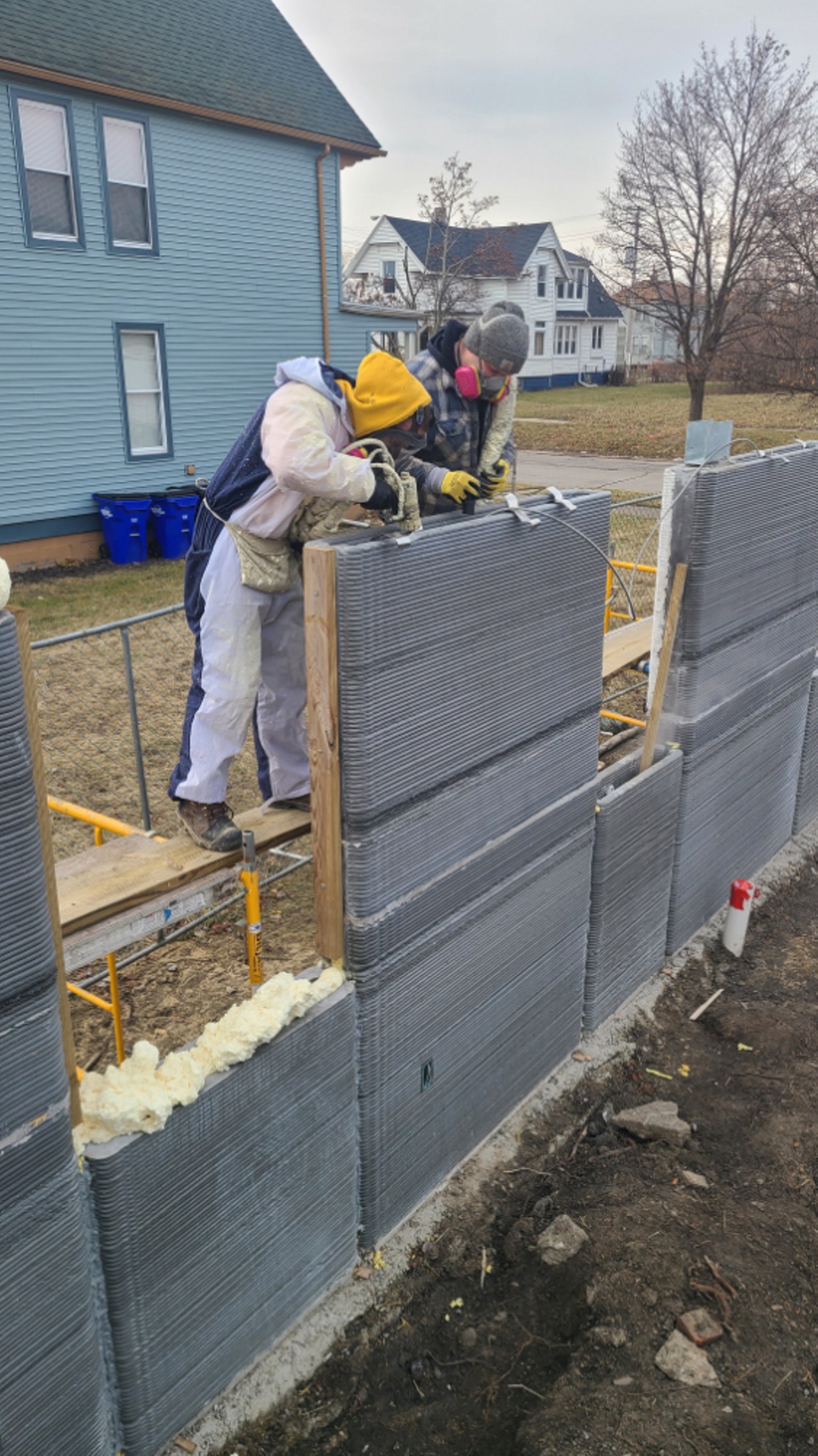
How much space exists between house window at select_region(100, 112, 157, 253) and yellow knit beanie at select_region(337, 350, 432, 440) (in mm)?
12716

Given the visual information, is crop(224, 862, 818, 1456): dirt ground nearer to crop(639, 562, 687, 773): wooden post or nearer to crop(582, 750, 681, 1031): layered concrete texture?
crop(582, 750, 681, 1031): layered concrete texture

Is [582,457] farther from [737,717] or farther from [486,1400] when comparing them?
[486,1400]

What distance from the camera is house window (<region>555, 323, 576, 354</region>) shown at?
52.4 m

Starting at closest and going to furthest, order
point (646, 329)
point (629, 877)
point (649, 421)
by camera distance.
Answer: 1. point (629, 877)
2. point (649, 421)
3. point (646, 329)

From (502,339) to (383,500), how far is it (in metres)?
0.95

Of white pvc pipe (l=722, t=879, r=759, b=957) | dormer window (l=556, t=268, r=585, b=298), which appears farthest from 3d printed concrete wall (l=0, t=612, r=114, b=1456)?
dormer window (l=556, t=268, r=585, b=298)

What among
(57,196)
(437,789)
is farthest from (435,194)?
(437,789)

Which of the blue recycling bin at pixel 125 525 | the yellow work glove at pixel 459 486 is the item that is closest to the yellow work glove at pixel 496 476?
the yellow work glove at pixel 459 486

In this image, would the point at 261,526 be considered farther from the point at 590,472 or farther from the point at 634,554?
the point at 590,472

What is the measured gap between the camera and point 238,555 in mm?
3428

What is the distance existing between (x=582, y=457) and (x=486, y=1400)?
80.2ft

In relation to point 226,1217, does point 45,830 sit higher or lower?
higher

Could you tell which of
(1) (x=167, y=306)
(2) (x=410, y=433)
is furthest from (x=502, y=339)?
(1) (x=167, y=306)

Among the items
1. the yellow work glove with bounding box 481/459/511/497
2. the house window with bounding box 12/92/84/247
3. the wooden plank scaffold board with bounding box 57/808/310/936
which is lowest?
the wooden plank scaffold board with bounding box 57/808/310/936
